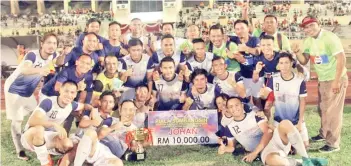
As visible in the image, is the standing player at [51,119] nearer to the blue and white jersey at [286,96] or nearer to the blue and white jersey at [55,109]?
the blue and white jersey at [55,109]

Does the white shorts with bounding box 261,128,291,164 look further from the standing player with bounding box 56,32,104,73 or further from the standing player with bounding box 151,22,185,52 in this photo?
the standing player with bounding box 56,32,104,73

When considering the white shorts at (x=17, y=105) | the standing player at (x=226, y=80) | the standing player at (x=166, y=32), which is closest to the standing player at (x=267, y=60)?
the standing player at (x=226, y=80)

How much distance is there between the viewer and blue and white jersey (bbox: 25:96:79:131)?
2.82 meters

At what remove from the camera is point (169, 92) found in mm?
2834

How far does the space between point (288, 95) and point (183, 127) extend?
776 millimetres

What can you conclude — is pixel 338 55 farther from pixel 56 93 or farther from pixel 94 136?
pixel 56 93

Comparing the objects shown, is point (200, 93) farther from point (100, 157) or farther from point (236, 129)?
point (100, 157)

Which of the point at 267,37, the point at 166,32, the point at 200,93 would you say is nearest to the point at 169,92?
the point at 200,93

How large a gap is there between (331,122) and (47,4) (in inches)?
88.8

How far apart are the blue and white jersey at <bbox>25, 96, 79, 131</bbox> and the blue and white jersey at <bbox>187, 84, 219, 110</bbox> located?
83 centimetres

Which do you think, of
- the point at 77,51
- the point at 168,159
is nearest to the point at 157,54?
the point at 77,51

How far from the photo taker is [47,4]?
9.74 ft

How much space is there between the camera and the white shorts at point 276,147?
2.78 meters

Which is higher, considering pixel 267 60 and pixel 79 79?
pixel 267 60
